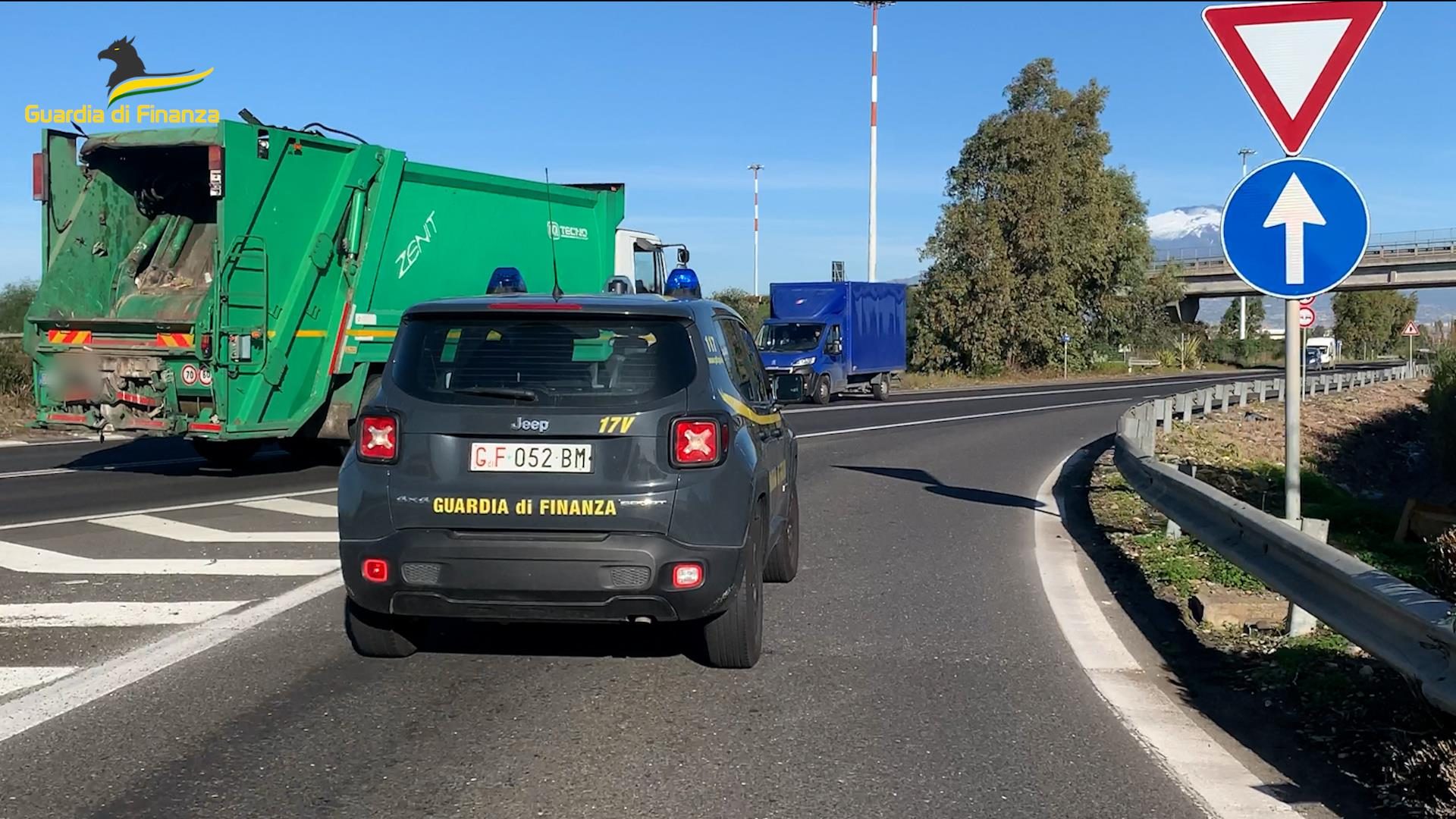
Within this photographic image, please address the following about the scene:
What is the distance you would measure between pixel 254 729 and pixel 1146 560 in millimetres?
5987

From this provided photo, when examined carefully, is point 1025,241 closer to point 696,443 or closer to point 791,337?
point 791,337

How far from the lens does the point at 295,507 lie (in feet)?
39.0

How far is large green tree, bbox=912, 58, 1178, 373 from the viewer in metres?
58.9

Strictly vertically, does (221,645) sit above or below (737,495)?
below

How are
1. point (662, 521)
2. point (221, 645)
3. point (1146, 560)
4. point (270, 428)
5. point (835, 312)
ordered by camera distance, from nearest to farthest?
point (662, 521), point (221, 645), point (1146, 560), point (270, 428), point (835, 312)

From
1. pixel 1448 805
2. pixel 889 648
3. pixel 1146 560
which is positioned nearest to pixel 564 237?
pixel 1146 560

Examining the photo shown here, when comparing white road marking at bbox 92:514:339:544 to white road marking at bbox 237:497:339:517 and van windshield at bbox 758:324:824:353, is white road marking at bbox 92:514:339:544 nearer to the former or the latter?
white road marking at bbox 237:497:339:517

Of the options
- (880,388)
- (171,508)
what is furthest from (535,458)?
(880,388)

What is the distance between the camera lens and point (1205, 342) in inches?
3415

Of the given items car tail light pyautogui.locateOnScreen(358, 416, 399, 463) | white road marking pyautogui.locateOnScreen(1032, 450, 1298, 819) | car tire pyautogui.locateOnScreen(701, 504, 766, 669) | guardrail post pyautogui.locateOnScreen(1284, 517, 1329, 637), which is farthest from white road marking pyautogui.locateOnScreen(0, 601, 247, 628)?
guardrail post pyautogui.locateOnScreen(1284, 517, 1329, 637)

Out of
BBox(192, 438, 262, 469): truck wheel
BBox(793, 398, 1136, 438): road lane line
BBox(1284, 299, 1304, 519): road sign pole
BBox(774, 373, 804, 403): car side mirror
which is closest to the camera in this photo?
BBox(1284, 299, 1304, 519): road sign pole

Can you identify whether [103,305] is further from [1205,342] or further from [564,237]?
[1205,342]

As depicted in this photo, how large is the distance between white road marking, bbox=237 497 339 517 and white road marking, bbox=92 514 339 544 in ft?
3.27

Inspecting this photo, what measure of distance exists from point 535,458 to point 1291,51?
434 centimetres
